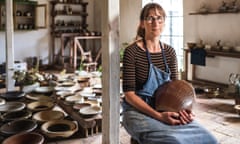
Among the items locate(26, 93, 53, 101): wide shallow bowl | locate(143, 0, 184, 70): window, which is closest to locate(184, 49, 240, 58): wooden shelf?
locate(143, 0, 184, 70): window

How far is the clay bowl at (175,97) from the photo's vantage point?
5.50 ft

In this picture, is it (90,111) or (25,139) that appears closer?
(25,139)

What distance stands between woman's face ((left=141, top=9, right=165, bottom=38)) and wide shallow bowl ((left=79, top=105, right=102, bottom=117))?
138 centimetres

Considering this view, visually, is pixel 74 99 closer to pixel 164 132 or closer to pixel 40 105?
pixel 40 105

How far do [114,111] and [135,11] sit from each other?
19.9 ft

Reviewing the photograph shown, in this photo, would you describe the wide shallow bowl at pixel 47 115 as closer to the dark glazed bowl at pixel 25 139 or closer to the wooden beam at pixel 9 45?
the dark glazed bowl at pixel 25 139

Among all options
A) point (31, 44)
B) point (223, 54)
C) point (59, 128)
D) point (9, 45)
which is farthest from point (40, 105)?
point (31, 44)

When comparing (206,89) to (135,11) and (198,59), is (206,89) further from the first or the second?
(135,11)

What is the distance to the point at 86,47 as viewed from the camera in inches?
345

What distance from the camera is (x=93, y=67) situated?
7.40 m

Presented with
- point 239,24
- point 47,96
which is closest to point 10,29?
point 47,96

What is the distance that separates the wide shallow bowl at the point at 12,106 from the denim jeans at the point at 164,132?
1.98 m

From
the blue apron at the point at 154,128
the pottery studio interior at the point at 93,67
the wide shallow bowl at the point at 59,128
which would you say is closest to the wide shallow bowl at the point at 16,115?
the pottery studio interior at the point at 93,67

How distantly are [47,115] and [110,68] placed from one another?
165cm
